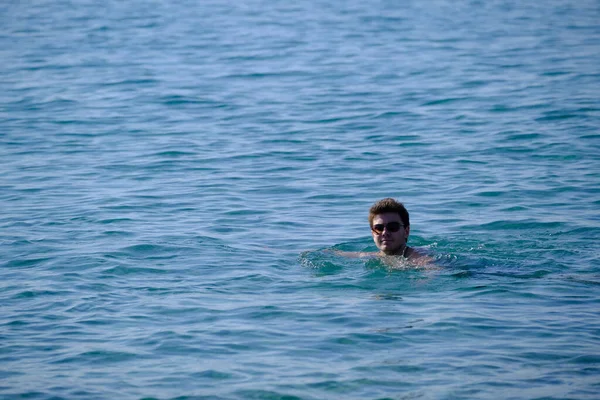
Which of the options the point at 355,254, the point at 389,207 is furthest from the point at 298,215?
the point at 389,207

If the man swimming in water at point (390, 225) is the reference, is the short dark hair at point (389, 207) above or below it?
above

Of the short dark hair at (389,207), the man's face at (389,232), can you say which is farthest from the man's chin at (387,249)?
the short dark hair at (389,207)

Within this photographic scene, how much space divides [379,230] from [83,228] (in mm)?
4180

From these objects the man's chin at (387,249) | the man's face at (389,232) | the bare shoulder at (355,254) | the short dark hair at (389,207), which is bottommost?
the bare shoulder at (355,254)

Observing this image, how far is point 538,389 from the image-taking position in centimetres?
737

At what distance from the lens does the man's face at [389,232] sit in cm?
1032

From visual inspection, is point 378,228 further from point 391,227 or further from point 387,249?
point 387,249

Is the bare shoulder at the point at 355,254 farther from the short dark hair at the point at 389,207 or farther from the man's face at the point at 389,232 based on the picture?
the short dark hair at the point at 389,207

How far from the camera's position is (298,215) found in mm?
12906

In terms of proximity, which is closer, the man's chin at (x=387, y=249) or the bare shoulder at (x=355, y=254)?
the man's chin at (x=387, y=249)

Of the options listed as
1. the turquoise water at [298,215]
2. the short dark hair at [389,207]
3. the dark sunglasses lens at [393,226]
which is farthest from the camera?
the dark sunglasses lens at [393,226]

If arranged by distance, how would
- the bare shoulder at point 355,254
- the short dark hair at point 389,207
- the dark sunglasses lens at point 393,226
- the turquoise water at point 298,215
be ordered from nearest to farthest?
the turquoise water at point 298,215 → the short dark hair at point 389,207 → the dark sunglasses lens at point 393,226 → the bare shoulder at point 355,254

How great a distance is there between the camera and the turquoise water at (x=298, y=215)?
8023 millimetres

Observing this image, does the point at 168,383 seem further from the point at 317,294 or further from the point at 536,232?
the point at 536,232
